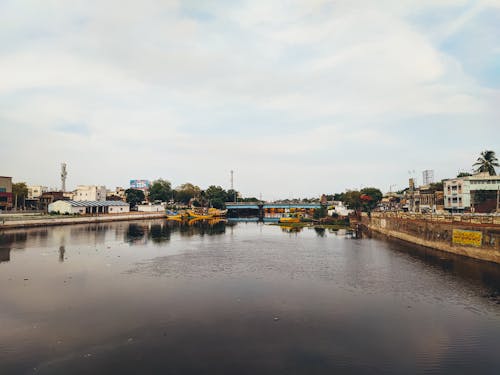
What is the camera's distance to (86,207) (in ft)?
393

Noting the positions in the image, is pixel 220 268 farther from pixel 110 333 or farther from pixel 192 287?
pixel 110 333

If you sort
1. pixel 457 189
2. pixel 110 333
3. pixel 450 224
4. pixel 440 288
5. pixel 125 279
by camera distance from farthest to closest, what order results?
pixel 457 189
pixel 450 224
pixel 125 279
pixel 440 288
pixel 110 333

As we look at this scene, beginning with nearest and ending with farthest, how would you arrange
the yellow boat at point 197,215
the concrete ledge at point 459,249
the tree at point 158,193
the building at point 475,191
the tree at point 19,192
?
the concrete ledge at point 459,249
the building at point 475,191
the tree at point 19,192
the yellow boat at point 197,215
the tree at point 158,193

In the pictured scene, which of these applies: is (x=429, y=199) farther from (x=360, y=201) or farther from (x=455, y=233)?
(x=455, y=233)

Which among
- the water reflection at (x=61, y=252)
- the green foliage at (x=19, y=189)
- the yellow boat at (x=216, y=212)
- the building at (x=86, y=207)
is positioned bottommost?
the water reflection at (x=61, y=252)

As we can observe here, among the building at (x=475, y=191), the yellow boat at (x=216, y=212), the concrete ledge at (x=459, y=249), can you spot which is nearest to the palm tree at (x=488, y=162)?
the building at (x=475, y=191)

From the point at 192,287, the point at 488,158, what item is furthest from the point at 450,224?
the point at 488,158

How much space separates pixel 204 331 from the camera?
822 inches

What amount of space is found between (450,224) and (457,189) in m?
47.8

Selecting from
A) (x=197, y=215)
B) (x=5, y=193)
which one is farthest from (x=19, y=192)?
(x=197, y=215)

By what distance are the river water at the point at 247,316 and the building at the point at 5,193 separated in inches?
3689

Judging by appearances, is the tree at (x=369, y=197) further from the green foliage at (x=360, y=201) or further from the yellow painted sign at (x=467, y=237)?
the yellow painted sign at (x=467, y=237)

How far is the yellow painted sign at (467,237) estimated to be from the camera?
43.2 metres

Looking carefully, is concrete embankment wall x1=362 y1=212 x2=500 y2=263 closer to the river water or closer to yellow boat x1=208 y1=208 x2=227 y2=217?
the river water
